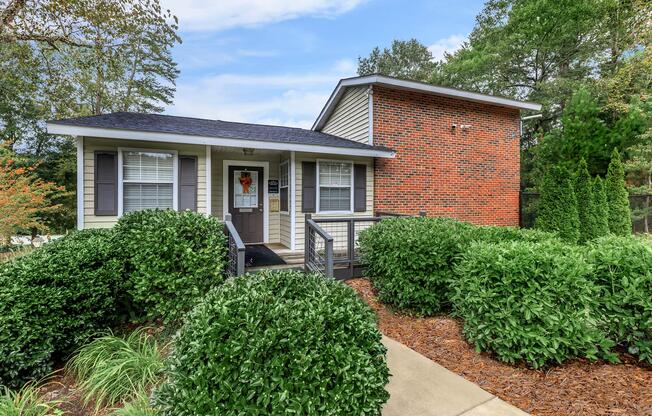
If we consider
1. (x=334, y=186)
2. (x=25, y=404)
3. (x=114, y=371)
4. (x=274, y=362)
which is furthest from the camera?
(x=334, y=186)

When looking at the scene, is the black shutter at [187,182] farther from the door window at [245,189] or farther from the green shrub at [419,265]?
the green shrub at [419,265]

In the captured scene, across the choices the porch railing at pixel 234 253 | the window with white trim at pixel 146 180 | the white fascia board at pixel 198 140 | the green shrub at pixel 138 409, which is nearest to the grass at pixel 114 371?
the green shrub at pixel 138 409

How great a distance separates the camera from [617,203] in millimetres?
9586

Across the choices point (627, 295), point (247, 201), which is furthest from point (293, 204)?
point (627, 295)

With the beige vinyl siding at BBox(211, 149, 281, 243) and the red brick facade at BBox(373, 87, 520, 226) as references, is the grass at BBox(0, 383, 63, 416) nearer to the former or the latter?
the beige vinyl siding at BBox(211, 149, 281, 243)

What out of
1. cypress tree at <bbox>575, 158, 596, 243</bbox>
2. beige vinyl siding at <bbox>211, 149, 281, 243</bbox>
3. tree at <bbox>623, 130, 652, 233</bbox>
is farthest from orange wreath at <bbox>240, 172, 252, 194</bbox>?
tree at <bbox>623, 130, 652, 233</bbox>

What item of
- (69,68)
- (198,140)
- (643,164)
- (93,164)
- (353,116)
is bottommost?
A: (93,164)

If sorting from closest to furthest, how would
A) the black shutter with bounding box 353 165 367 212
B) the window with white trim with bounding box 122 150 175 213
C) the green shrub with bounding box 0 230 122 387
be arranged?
the green shrub with bounding box 0 230 122 387 < the window with white trim with bounding box 122 150 175 213 < the black shutter with bounding box 353 165 367 212

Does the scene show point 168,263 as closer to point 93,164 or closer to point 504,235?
point 93,164

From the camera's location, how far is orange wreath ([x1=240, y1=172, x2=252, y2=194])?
8.42 meters

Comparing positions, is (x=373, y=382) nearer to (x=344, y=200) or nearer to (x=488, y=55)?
(x=344, y=200)

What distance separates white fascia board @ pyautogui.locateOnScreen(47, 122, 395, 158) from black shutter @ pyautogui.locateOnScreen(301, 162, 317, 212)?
58cm

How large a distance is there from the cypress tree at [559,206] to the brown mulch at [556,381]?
673 cm

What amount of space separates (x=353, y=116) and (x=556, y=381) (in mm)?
7883
